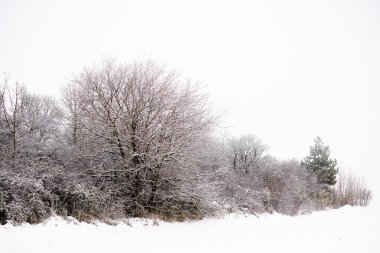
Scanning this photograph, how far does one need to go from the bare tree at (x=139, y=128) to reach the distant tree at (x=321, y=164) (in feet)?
110

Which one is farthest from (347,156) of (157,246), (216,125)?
(157,246)

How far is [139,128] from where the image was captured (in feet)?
40.8

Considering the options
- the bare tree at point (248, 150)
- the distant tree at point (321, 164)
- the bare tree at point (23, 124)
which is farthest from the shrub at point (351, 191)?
the bare tree at point (23, 124)

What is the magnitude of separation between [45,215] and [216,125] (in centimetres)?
874

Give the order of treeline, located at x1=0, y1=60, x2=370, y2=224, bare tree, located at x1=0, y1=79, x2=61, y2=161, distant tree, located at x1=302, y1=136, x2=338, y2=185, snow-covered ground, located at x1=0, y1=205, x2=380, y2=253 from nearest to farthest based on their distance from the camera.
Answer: snow-covered ground, located at x1=0, y1=205, x2=380, y2=253 → treeline, located at x1=0, y1=60, x2=370, y2=224 → bare tree, located at x1=0, y1=79, x2=61, y2=161 → distant tree, located at x1=302, y1=136, x2=338, y2=185

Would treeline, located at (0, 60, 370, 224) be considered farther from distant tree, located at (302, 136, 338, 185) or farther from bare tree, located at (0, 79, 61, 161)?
distant tree, located at (302, 136, 338, 185)

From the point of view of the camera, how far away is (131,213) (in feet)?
38.6

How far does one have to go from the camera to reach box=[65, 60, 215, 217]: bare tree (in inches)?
486

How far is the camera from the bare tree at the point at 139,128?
40.5 feet

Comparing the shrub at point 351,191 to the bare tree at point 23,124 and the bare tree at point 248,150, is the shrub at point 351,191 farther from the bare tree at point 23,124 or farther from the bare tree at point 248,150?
the bare tree at point 23,124

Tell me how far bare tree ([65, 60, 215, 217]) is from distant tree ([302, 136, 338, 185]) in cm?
3361

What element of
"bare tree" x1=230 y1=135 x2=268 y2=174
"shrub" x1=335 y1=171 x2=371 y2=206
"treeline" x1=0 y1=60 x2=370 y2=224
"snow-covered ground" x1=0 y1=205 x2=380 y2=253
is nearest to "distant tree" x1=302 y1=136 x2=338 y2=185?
"shrub" x1=335 y1=171 x2=371 y2=206

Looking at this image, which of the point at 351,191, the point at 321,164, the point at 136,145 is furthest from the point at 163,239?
the point at 351,191

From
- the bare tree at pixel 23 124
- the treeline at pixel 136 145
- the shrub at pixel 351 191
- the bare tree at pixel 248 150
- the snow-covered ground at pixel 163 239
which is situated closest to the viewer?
the snow-covered ground at pixel 163 239
